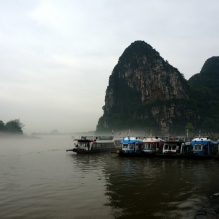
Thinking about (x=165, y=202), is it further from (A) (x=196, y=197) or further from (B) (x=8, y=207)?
(B) (x=8, y=207)

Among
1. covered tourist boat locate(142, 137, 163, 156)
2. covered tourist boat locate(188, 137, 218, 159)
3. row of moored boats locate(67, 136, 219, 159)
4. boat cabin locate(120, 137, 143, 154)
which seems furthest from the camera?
boat cabin locate(120, 137, 143, 154)

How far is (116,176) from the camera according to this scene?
17.3 metres

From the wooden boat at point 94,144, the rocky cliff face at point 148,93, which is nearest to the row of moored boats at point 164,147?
the wooden boat at point 94,144

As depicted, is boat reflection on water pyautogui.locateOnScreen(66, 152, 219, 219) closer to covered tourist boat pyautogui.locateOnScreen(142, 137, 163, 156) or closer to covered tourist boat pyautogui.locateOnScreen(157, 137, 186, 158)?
covered tourist boat pyautogui.locateOnScreen(157, 137, 186, 158)

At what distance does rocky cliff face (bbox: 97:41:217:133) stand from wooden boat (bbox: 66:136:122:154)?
74.7 metres

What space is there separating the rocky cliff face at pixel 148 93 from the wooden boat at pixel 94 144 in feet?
245

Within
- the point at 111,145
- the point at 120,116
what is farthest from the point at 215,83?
the point at 111,145

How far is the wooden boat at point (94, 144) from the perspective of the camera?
34062 millimetres

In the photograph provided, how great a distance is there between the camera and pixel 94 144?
36250 millimetres

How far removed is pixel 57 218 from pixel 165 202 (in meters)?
4.85

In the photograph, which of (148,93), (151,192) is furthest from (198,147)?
(148,93)

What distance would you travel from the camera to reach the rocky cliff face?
→ 11275 centimetres

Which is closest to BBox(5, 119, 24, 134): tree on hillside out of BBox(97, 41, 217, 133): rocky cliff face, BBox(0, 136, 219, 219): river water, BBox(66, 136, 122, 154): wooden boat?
BBox(97, 41, 217, 133): rocky cliff face

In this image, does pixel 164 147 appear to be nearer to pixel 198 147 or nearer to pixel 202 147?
→ pixel 198 147
